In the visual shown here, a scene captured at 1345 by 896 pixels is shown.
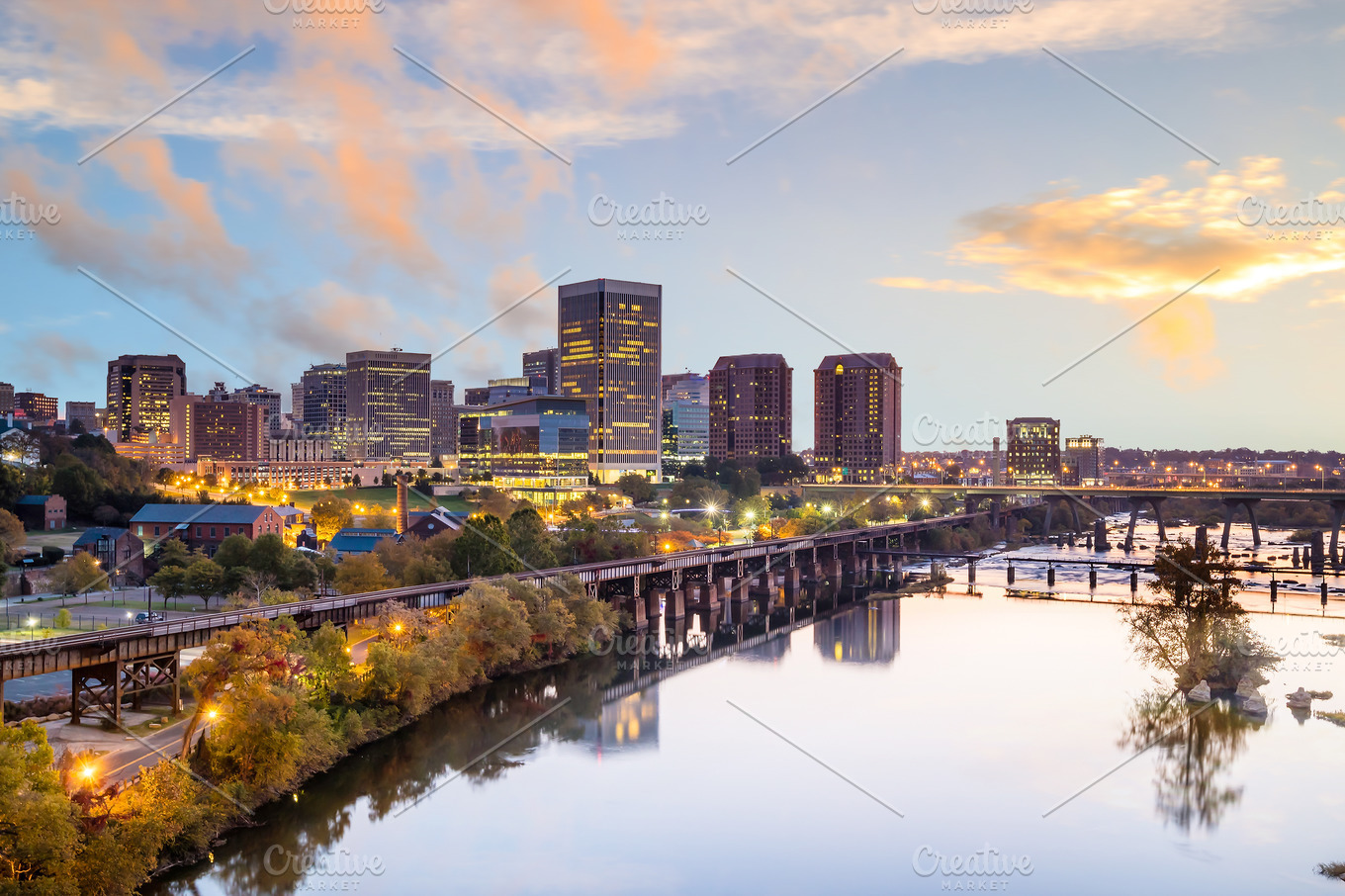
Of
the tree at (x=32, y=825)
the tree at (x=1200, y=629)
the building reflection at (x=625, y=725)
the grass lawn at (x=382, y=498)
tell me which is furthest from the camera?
the grass lawn at (x=382, y=498)

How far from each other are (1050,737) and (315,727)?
3123 centimetres

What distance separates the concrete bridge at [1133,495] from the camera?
126000 mm

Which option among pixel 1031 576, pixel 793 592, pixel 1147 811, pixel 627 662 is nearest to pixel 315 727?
pixel 627 662

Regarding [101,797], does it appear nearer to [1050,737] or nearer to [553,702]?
[553,702]

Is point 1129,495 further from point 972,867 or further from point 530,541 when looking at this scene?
point 972,867

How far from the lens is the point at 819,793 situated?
38.1m

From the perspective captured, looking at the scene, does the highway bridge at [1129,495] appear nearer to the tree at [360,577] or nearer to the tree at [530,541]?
the tree at [530,541]

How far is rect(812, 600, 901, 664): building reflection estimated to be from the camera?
64.7 metres

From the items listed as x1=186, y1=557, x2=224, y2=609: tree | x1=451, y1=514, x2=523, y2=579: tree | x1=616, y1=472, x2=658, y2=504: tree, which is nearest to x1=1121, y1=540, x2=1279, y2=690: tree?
x1=451, y1=514, x2=523, y2=579: tree

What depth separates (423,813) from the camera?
35188 mm

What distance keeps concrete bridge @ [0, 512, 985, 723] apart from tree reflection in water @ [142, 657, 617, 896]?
6736 millimetres

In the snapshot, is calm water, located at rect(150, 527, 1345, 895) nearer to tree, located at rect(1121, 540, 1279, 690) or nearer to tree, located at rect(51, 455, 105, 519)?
tree, located at rect(1121, 540, 1279, 690)

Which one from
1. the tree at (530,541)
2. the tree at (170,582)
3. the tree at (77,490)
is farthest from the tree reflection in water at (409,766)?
the tree at (77,490)

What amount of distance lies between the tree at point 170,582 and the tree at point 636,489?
110192 mm
